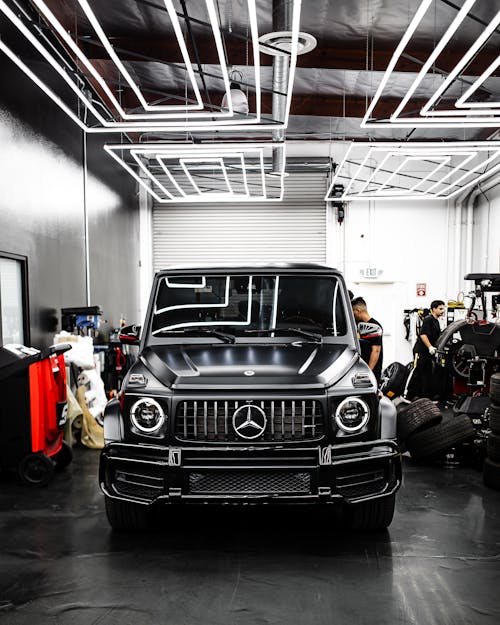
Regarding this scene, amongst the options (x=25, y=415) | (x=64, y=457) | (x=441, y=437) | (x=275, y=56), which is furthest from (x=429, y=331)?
(x=25, y=415)

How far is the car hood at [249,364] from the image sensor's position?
126 inches

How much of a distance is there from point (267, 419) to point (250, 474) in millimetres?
309

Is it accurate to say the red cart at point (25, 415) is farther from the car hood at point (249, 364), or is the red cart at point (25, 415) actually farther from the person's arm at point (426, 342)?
the person's arm at point (426, 342)

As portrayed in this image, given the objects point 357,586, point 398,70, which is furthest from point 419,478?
point 398,70

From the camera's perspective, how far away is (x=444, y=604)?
276cm

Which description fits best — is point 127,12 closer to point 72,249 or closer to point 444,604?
point 72,249

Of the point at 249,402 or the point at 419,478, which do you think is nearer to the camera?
the point at 249,402

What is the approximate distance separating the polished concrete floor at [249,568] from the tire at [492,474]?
0.29 meters

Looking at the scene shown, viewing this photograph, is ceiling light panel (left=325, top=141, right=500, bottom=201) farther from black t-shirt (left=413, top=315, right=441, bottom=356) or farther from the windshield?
the windshield

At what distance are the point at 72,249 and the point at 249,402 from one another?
603 centimetres

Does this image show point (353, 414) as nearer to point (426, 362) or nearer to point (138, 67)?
point (426, 362)

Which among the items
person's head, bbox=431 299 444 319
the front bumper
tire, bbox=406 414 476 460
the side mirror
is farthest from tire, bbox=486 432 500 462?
person's head, bbox=431 299 444 319

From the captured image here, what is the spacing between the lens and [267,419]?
10.4ft

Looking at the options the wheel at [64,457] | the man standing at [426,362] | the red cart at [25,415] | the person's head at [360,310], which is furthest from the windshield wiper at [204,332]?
the man standing at [426,362]
